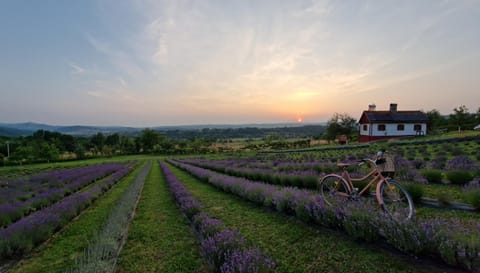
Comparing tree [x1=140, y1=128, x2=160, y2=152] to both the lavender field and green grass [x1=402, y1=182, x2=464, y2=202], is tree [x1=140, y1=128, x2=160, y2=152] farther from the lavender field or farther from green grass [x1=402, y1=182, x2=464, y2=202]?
green grass [x1=402, y1=182, x2=464, y2=202]

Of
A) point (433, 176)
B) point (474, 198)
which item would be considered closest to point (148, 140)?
point (433, 176)

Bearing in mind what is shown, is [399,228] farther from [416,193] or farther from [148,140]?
[148,140]

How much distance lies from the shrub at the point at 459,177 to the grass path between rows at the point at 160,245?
840cm

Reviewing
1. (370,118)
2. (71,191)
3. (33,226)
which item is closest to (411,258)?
(33,226)

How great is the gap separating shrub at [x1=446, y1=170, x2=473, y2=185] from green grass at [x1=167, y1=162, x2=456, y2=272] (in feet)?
19.0

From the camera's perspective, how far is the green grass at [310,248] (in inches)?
125

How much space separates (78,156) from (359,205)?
74.7m

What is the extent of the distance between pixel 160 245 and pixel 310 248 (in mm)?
3255

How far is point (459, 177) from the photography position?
6.96 metres

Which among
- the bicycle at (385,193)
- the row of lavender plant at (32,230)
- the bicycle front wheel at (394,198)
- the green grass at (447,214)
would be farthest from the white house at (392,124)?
the row of lavender plant at (32,230)

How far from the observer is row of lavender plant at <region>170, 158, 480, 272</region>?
2.72m

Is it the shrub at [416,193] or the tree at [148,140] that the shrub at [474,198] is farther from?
the tree at [148,140]

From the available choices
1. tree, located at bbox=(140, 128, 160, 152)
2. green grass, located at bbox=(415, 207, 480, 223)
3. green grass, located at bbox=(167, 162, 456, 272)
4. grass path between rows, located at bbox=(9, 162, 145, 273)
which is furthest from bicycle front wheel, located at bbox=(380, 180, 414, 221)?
tree, located at bbox=(140, 128, 160, 152)

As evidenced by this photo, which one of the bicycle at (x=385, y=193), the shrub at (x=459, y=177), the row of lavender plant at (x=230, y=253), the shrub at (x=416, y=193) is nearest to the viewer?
the row of lavender plant at (x=230, y=253)
